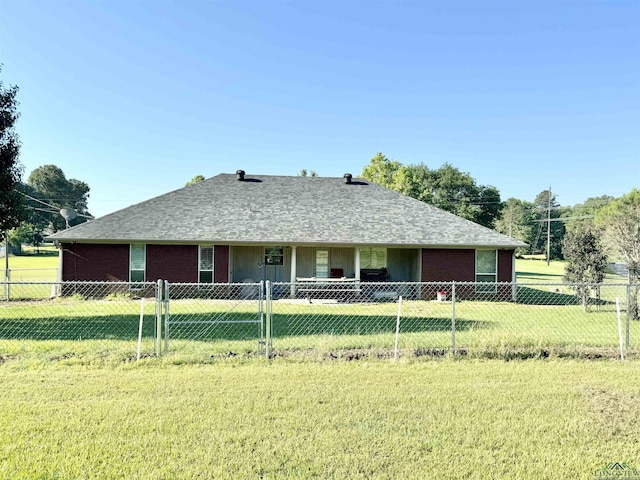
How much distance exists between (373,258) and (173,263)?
9.69 m

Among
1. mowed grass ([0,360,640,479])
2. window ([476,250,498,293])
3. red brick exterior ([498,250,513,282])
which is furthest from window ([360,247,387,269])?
mowed grass ([0,360,640,479])

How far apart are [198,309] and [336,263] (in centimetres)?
829

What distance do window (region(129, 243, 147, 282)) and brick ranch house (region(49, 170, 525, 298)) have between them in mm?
44

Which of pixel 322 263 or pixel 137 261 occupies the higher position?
pixel 137 261

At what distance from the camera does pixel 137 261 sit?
1836cm

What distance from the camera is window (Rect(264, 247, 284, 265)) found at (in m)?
20.9

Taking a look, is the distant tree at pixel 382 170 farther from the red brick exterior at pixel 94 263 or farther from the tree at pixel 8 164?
the tree at pixel 8 164

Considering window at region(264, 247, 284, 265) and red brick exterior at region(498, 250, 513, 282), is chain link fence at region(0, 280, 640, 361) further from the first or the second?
window at region(264, 247, 284, 265)

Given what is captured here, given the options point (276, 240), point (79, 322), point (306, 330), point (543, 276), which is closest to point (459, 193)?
point (543, 276)

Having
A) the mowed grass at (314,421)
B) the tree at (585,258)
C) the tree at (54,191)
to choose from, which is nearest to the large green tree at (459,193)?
the tree at (585,258)

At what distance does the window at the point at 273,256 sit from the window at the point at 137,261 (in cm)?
566

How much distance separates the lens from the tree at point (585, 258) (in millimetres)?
15336

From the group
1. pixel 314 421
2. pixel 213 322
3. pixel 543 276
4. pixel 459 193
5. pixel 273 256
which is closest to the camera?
pixel 314 421

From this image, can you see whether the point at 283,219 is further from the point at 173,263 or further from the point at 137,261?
the point at 137,261
